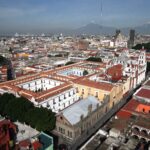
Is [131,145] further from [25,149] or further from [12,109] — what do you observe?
[12,109]

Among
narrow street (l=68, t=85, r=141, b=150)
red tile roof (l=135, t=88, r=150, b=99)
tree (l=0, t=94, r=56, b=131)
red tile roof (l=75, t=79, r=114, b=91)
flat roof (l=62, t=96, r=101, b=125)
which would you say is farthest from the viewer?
red tile roof (l=75, t=79, r=114, b=91)

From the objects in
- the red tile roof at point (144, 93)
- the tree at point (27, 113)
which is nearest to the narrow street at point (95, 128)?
the red tile roof at point (144, 93)

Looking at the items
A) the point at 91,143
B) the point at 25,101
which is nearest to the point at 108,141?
the point at 91,143

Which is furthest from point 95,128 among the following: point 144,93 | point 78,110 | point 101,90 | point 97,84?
point 144,93

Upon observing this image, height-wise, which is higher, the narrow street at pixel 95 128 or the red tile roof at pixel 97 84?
the red tile roof at pixel 97 84

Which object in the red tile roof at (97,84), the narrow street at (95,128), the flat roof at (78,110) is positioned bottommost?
the narrow street at (95,128)

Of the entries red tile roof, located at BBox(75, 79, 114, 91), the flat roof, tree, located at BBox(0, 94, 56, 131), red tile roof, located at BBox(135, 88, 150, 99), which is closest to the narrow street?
the flat roof

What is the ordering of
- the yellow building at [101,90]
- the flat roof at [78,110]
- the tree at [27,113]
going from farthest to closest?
the yellow building at [101,90]
the flat roof at [78,110]
the tree at [27,113]

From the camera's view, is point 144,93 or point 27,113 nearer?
point 27,113

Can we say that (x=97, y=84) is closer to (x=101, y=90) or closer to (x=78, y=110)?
(x=101, y=90)

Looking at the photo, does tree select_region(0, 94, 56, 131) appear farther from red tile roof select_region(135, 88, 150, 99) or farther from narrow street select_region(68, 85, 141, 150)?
red tile roof select_region(135, 88, 150, 99)

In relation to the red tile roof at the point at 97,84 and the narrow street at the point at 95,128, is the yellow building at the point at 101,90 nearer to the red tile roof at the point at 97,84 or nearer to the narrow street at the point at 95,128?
the red tile roof at the point at 97,84
